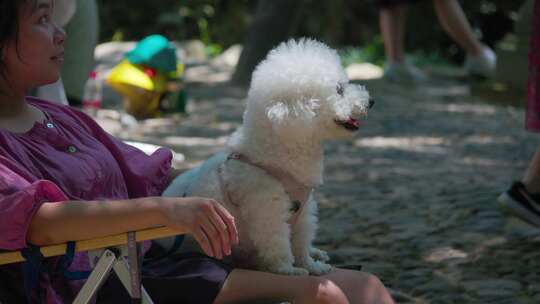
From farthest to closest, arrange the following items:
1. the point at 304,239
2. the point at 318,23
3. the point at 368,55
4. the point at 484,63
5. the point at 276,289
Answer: the point at 318,23
the point at 368,55
the point at 484,63
the point at 304,239
the point at 276,289

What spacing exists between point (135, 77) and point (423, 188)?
10.1ft

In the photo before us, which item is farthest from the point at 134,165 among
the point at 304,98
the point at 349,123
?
the point at 349,123

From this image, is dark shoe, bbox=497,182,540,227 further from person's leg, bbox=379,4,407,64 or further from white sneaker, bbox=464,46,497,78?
person's leg, bbox=379,4,407,64

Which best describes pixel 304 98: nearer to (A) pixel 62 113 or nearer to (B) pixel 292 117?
(B) pixel 292 117

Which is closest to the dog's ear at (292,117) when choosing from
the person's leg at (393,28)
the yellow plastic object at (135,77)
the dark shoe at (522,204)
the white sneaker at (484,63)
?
the dark shoe at (522,204)

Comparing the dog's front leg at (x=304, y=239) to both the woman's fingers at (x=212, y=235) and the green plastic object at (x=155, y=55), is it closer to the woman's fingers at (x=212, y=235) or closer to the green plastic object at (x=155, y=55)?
the woman's fingers at (x=212, y=235)

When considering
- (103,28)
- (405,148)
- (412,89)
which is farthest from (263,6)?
(103,28)

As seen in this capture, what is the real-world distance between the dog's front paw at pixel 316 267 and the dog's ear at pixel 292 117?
0.41 metres

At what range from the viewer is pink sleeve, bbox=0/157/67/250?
1.75 metres

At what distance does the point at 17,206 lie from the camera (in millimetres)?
1751

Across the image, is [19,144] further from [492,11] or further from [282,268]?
[492,11]

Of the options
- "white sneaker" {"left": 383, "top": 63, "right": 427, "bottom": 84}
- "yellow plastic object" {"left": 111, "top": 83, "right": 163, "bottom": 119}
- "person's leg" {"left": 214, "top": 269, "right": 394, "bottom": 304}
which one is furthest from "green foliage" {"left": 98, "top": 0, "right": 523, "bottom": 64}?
"person's leg" {"left": 214, "top": 269, "right": 394, "bottom": 304}

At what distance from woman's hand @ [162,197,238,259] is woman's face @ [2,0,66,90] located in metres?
0.54

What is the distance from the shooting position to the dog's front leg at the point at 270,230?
7.48 feet
